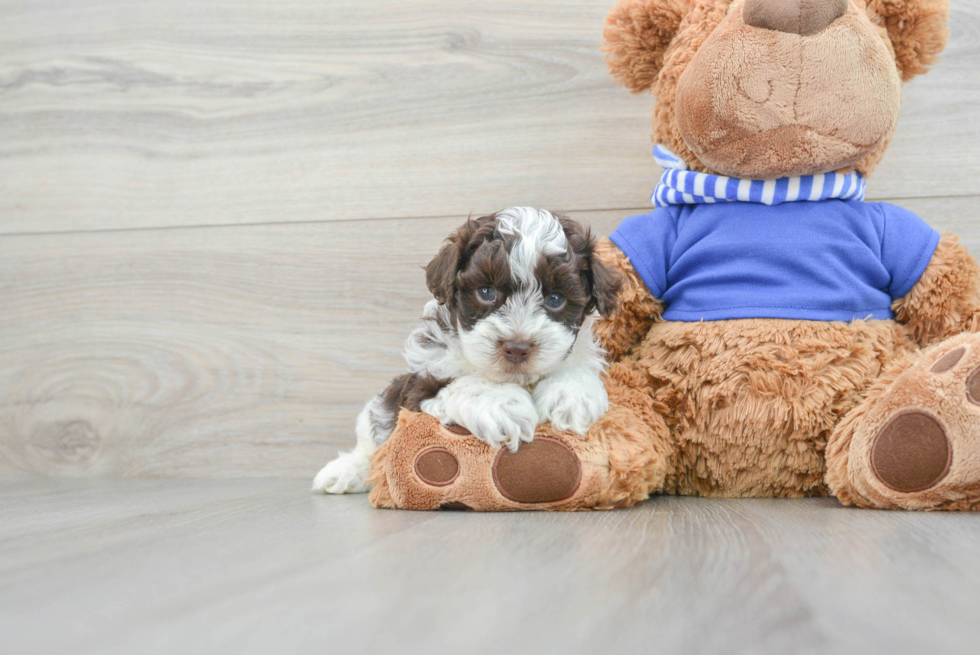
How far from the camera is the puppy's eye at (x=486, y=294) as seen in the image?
1.15m

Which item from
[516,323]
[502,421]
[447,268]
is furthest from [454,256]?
[502,421]

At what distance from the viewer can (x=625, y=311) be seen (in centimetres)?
137

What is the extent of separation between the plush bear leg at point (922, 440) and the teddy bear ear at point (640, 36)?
0.67 m

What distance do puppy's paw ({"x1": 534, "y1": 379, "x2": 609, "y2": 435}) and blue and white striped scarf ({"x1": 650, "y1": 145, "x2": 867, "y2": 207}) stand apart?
399 mm

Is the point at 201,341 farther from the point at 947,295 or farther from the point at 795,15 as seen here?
the point at 947,295

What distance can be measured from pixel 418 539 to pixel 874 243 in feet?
2.92

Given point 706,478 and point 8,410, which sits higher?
point 706,478

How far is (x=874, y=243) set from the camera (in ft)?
4.28

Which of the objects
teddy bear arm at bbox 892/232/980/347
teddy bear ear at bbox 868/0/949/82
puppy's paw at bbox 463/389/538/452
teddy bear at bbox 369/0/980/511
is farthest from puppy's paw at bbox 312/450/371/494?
teddy bear ear at bbox 868/0/949/82

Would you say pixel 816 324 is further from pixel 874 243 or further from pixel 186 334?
pixel 186 334

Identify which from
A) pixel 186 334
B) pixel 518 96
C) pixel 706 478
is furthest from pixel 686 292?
pixel 186 334

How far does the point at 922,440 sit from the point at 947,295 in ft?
1.13

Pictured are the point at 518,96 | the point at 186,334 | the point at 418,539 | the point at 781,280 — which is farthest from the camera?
the point at 186,334

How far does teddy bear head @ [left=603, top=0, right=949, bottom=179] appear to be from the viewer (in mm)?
1206
